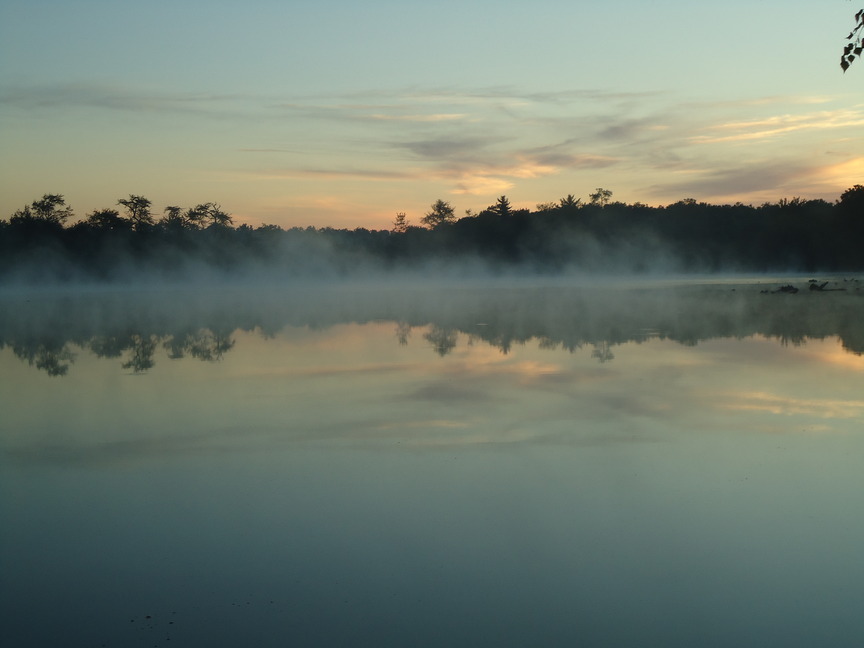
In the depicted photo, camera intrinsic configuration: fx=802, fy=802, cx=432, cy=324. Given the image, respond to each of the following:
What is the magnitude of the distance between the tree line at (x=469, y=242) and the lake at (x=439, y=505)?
48.7 metres

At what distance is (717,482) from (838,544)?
1.11 m

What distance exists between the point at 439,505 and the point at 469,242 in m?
67.2

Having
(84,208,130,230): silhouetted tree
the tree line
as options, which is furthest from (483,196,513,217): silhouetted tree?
(84,208,130,230): silhouetted tree

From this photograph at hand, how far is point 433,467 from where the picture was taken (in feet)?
19.5

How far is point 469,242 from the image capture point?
71688mm

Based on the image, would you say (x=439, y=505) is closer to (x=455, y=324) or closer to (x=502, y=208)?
(x=455, y=324)

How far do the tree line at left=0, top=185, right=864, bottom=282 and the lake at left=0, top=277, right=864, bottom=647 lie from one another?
4868 cm

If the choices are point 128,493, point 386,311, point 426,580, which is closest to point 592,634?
point 426,580

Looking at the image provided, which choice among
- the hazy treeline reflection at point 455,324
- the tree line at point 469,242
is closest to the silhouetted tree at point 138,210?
the tree line at point 469,242

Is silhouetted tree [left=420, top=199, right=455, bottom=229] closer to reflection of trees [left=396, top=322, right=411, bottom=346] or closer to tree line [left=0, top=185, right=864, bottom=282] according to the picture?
tree line [left=0, top=185, right=864, bottom=282]

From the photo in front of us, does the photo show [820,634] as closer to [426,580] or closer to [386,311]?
[426,580]

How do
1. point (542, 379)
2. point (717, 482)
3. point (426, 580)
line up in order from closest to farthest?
point (426, 580)
point (717, 482)
point (542, 379)

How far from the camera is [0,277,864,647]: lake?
370 centimetres

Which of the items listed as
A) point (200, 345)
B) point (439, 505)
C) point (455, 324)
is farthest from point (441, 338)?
point (439, 505)
